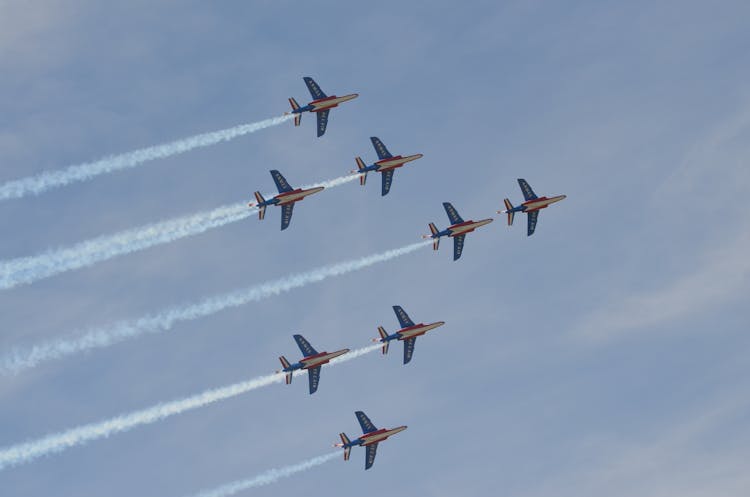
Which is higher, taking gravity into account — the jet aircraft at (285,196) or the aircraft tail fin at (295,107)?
the aircraft tail fin at (295,107)

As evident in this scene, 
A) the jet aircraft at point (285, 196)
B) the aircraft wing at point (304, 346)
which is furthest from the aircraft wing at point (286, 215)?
the aircraft wing at point (304, 346)

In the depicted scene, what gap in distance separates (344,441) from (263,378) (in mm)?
16044

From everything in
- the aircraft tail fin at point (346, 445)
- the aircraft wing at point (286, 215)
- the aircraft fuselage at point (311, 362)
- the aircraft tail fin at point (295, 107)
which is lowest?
the aircraft tail fin at point (346, 445)

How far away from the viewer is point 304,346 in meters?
199

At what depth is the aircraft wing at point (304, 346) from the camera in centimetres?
19912

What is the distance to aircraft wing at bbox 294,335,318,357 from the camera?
653 ft

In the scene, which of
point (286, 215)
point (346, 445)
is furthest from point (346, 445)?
point (286, 215)

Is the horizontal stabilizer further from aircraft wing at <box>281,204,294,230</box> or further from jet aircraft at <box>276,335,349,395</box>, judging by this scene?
aircraft wing at <box>281,204,294,230</box>

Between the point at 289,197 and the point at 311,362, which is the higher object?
the point at 289,197

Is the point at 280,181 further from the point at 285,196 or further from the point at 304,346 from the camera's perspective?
the point at 304,346

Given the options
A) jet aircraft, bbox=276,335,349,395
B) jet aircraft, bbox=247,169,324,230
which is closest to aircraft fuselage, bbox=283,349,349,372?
jet aircraft, bbox=276,335,349,395

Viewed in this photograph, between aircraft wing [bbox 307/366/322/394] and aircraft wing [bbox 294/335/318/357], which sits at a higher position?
aircraft wing [bbox 294/335/318/357]

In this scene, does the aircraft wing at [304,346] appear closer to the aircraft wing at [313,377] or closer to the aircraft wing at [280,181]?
the aircraft wing at [313,377]

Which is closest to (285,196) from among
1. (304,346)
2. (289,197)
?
(289,197)
